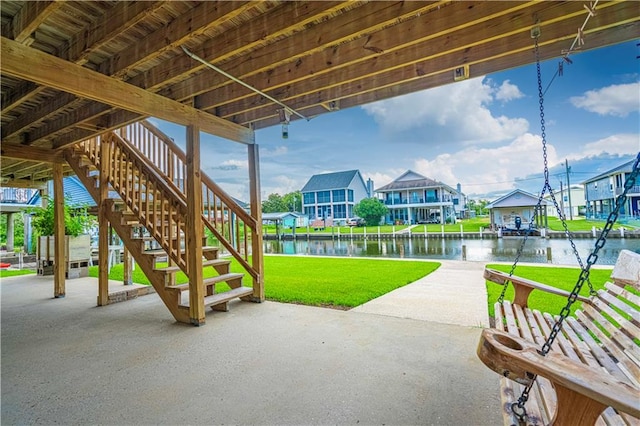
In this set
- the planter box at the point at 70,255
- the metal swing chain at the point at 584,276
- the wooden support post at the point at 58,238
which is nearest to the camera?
the metal swing chain at the point at 584,276

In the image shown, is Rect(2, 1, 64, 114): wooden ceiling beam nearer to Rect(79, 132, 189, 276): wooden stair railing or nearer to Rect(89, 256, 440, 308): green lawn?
Rect(79, 132, 189, 276): wooden stair railing

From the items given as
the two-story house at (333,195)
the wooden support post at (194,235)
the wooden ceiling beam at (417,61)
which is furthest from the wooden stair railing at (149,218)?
the two-story house at (333,195)

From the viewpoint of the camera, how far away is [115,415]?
190 cm

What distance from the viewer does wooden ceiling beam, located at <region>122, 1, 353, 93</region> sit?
218cm

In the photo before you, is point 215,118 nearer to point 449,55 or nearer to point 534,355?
point 449,55

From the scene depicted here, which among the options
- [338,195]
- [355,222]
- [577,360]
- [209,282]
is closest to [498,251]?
[209,282]

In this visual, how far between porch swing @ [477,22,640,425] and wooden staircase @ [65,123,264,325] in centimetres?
328

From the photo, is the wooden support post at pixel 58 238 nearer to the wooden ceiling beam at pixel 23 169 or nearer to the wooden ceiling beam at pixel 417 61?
the wooden ceiling beam at pixel 23 169

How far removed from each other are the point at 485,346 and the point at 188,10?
2865mm

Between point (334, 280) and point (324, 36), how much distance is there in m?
4.60

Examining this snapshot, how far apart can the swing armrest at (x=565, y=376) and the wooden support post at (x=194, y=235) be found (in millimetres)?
3211

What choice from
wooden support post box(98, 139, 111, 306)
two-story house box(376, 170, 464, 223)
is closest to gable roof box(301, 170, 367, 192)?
two-story house box(376, 170, 464, 223)

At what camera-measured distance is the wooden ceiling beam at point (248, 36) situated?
218 centimetres

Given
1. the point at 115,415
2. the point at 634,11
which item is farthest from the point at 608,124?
the point at 115,415
